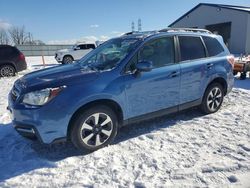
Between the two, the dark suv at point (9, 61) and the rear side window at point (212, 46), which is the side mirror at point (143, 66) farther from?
the dark suv at point (9, 61)

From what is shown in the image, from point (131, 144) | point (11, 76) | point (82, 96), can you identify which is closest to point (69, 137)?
point (82, 96)

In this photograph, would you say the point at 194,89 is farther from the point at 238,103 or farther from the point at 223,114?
the point at 238,103

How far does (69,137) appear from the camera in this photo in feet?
12.5

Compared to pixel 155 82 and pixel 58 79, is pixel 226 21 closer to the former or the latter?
pixel 155 82

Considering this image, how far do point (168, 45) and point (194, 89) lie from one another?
104 cm

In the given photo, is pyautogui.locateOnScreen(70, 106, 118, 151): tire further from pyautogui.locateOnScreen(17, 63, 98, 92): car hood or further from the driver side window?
the driver side window

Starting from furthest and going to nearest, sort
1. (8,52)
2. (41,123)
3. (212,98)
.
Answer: (8,52) < (212,98) < (41,123)

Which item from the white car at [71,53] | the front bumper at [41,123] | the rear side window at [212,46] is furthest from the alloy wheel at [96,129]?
the white car at [71,53]

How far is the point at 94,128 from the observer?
393 centimetres

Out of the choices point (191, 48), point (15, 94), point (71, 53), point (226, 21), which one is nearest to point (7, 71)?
point (71, 53)

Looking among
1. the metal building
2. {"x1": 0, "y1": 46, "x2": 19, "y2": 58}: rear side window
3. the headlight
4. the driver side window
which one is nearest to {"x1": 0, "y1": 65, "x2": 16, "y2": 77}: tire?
{"x1": 0, "y1": 46, "x2": 19, "y2": 58}: rear side window

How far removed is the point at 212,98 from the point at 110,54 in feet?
8.11

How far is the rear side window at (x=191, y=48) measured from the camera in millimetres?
4891

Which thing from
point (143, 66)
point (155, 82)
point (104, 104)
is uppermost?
point (143, 66)
